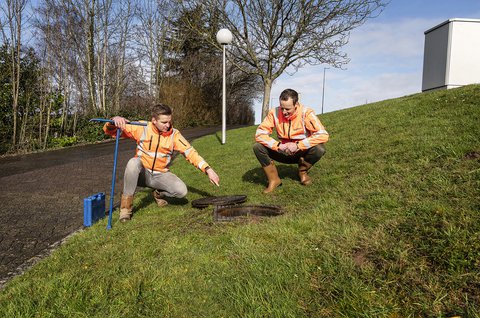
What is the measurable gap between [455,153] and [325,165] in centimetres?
227

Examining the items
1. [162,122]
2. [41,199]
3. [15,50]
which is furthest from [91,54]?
[162,122]

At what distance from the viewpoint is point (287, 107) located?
Result: 5.15 meters

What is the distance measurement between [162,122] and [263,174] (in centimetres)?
267

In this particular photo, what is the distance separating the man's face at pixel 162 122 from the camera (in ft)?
15.1

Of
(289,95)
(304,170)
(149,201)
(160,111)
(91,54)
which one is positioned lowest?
(149,201)

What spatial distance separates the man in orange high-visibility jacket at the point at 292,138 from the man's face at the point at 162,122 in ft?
5.10

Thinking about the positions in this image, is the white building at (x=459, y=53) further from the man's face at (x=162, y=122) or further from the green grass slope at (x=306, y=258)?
the man's face at (x=162, y=122)

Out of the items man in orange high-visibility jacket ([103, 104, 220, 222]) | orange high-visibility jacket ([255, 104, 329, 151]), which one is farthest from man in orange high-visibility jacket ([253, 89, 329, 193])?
man in orange high-visibility jacket ([103, 104, 220, 222])

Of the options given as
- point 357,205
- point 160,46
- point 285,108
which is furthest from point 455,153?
point 160,46

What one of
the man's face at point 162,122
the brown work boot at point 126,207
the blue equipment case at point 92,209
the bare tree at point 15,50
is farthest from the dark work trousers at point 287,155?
the bare tree at point 15,50

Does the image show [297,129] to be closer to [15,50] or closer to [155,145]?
[155,145]

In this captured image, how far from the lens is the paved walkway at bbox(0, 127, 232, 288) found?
3.81 metres

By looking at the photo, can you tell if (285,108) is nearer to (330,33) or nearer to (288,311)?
(288,311)

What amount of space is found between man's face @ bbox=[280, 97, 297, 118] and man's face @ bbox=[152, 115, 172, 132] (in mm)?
1661
